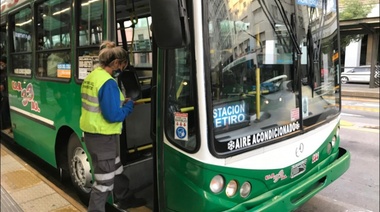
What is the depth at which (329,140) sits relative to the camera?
316 cm

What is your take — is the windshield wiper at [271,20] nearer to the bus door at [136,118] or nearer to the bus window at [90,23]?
the bus door at [136,118]

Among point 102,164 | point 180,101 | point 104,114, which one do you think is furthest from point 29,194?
point 180,101

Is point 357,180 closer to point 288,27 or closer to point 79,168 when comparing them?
point 288,27

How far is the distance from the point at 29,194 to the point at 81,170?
2.32 feet

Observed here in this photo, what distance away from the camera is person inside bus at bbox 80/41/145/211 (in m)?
2.56

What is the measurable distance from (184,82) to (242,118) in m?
0.48

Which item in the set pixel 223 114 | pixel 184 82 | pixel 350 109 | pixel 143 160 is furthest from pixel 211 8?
pixel 350 109

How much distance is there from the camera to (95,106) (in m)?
2.62

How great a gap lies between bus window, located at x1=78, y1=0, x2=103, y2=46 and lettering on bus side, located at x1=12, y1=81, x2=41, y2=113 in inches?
56.6

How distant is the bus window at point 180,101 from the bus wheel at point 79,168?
4.78 feet

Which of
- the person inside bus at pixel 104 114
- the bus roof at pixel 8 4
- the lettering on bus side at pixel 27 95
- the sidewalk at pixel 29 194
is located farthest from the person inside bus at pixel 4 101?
the person inside bus at pixel 104 114

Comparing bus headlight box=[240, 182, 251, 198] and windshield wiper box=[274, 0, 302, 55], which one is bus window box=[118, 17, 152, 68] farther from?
bus headlight box=[240, 182, 251, 198]

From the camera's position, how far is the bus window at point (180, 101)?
220 cm

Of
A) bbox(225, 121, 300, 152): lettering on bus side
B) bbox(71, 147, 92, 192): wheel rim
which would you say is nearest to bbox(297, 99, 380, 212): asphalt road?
bbox(225, 121, 300, 152): lettering on bus side
